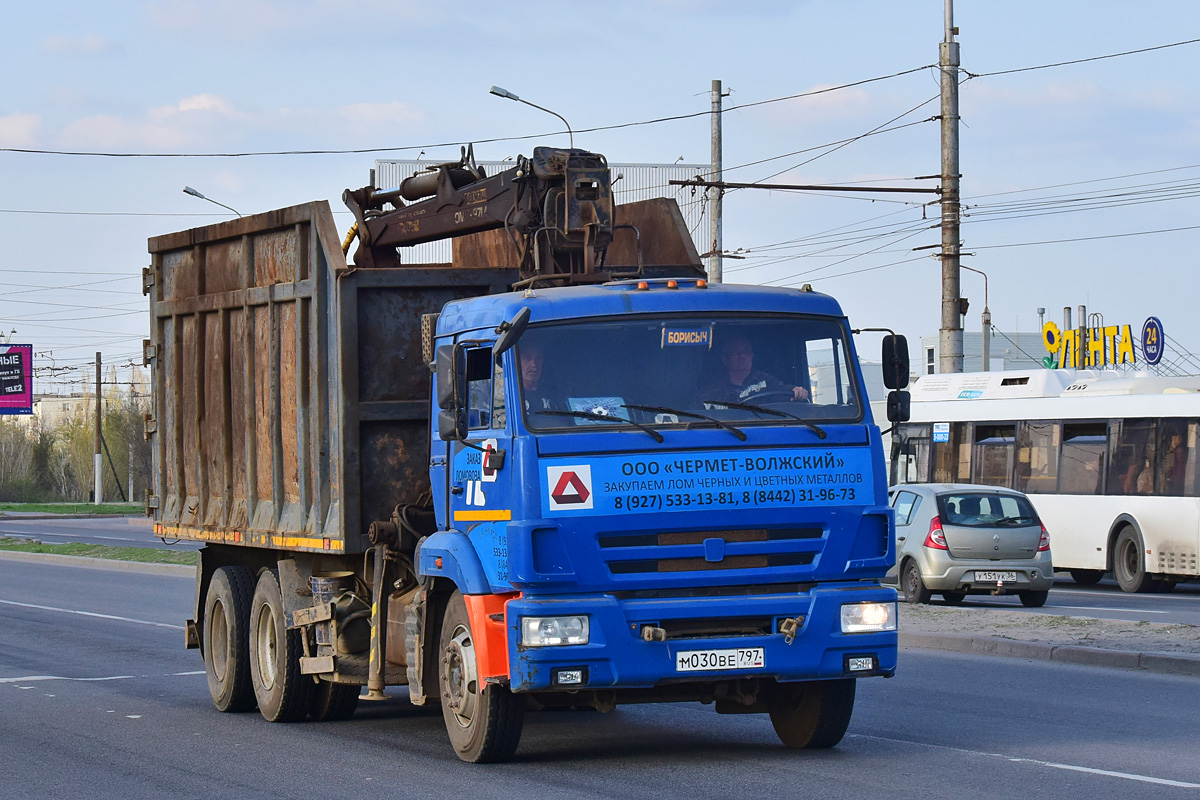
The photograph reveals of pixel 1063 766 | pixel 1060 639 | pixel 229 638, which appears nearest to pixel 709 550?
pixel 1063 766

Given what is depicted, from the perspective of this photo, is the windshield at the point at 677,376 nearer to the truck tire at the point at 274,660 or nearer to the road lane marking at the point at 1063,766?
the road lane marking at the point at 1063,766

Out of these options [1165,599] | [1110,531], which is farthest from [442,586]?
[1110,531]

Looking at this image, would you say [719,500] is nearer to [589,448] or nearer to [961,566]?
[589,448]

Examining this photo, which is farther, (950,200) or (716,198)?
(716,198)

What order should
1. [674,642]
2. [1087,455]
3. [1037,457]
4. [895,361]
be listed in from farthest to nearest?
[1037,457] < [1087,455] < [895,361] < [674,642]

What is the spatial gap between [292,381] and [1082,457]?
60.9ft

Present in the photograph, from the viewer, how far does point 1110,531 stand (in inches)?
1046

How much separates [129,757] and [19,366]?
217 ft

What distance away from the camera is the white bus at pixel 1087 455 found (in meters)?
25.5

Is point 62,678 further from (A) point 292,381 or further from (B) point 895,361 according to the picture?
(B) point 895,361

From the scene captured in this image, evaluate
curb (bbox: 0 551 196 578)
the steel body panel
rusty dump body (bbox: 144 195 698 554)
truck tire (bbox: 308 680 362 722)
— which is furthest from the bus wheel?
the steel body panel

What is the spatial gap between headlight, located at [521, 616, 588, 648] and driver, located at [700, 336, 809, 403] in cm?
141

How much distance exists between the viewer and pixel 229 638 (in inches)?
499

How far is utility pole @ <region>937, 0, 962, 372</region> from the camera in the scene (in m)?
26.9
